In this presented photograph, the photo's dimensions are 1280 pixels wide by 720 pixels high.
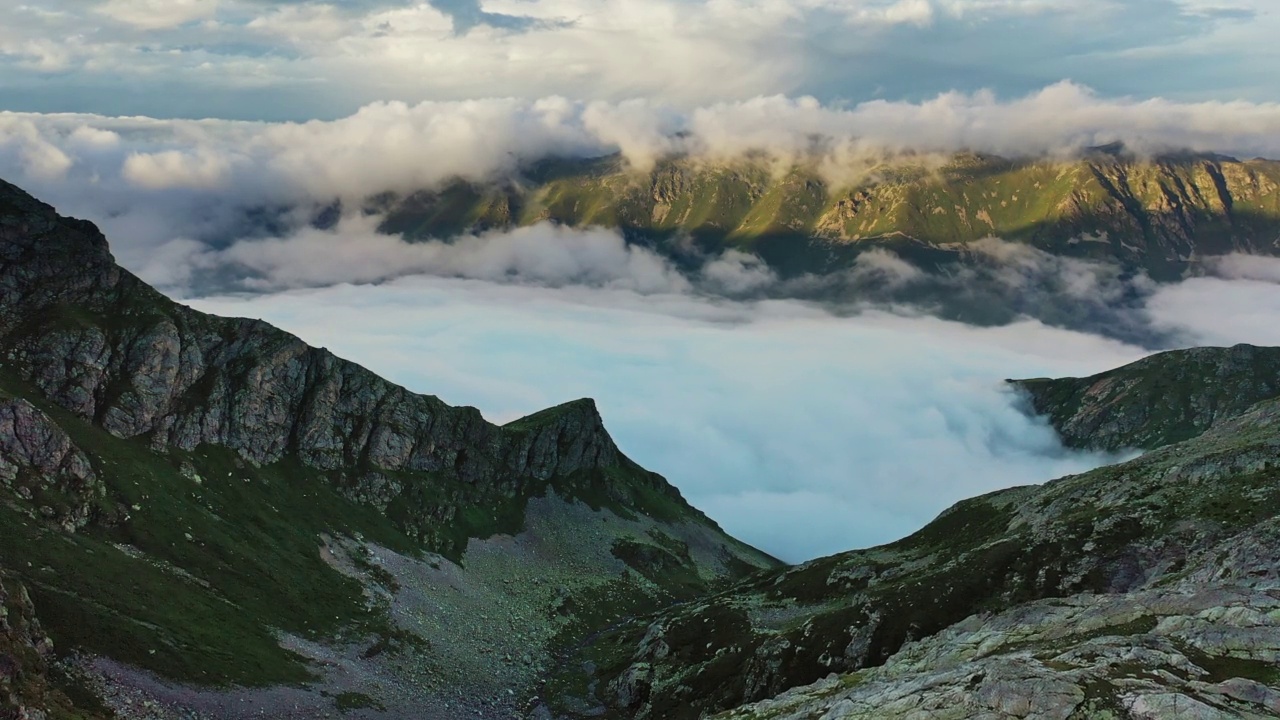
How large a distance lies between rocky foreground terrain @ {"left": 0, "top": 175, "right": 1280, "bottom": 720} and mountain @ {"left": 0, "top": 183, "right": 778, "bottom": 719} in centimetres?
51

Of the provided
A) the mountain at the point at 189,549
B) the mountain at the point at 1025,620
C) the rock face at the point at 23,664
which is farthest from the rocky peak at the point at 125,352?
the mountain at the point at 1025,620

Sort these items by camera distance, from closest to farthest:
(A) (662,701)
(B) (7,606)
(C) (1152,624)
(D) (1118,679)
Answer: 1. (D) (1118,679)
2. (C) (1152,624)
3. (B) (7,606)
4. (A) (662,701)

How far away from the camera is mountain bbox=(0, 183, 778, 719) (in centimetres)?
10162

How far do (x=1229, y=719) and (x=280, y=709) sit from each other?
3879 inches

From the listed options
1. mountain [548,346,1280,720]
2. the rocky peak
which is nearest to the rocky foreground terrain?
mountain [548,346,1280,720]

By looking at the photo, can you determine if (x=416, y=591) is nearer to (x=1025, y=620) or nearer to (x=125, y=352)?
(x=125, y=352)

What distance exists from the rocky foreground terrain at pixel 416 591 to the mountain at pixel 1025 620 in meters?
0.38

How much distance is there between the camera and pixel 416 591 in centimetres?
17538

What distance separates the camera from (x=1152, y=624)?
2822 inches

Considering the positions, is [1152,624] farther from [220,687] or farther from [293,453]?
[293,453]

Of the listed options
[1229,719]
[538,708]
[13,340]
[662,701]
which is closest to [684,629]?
[662,701]

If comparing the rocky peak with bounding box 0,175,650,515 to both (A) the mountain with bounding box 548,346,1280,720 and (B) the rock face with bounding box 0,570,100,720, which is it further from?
(A) the mountain with bounding box 548,346,1280,720

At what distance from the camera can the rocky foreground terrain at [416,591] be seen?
A: 71.7 m

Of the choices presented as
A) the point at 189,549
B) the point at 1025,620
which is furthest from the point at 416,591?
the point at 1025,620
